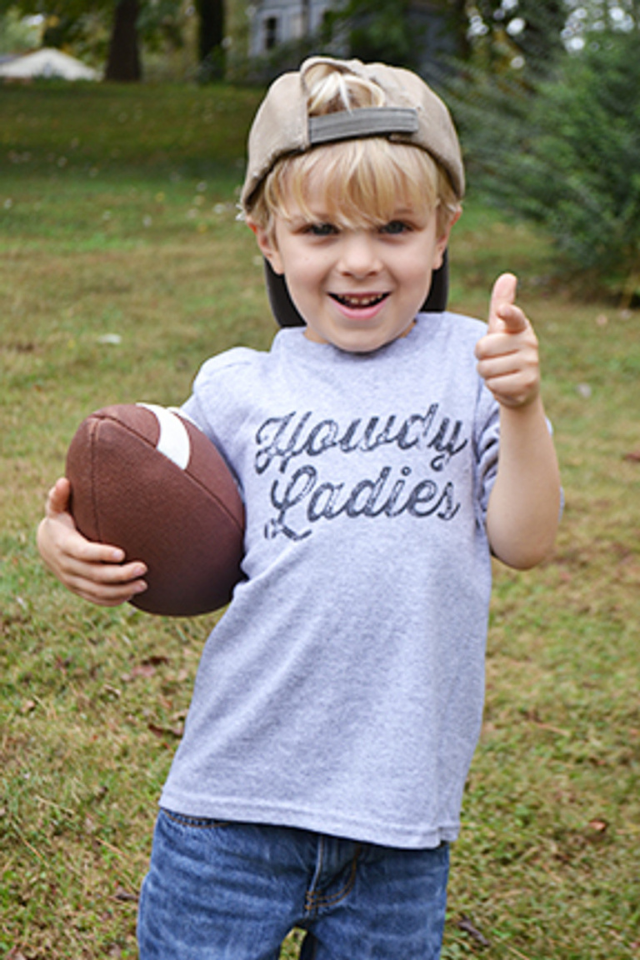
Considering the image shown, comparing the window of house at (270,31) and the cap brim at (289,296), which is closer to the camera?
the cap brim at (289,296)

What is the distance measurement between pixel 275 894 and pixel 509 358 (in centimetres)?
93

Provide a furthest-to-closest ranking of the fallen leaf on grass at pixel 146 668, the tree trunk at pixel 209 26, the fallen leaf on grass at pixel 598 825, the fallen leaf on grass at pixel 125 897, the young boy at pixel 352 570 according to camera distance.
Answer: the tree trunk at pixel 209 26 → the fallen leaf on grass at pixel 146 668 → the fallen leaf on grass at pixel 598 825 → the fallen leaf on grass at pixel 125 897 → the young boy at pixel 352 570

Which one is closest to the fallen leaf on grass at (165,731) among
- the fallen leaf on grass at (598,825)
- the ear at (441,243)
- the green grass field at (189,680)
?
the green grass field at (189,680)

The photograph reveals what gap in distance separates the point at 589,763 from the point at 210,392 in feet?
6.89

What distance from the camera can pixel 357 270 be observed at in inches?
68.9

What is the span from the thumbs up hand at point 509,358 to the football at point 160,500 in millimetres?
560

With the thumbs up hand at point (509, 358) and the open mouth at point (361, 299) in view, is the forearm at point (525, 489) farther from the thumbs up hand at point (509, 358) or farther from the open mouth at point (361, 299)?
the open mouth at point (361, 299)

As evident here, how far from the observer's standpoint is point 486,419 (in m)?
1.81

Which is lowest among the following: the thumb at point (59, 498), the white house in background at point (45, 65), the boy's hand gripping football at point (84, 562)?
the white house in background at point (45, 65)

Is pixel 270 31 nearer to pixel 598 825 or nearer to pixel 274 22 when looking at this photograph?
pixel 274 22

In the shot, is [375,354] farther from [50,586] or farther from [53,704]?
[50,586]

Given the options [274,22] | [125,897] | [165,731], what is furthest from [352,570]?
[274,22]

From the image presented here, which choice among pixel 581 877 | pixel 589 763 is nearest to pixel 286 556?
pixel 581 877

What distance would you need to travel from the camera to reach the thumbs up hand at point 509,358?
62.6 inches
